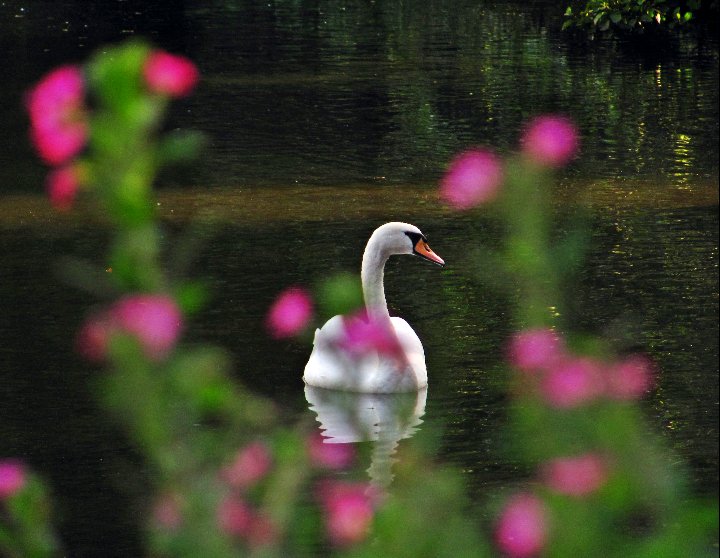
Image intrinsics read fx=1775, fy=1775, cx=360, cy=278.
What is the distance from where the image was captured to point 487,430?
7.70m

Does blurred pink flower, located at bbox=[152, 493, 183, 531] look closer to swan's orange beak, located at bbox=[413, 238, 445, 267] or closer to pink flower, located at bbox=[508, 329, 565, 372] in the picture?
pink flower, located at bbox=[508, 329, 565, 372]

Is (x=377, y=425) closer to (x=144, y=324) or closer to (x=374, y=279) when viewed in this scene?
(x=374, y=279)

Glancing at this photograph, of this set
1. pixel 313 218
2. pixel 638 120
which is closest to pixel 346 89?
pixel 638 120

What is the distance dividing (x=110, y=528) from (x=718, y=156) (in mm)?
9057

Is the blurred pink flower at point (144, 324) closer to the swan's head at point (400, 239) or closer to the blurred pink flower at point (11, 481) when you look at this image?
the blurred pink flower at point (11, 481)

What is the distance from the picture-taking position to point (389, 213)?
1267 centimetres

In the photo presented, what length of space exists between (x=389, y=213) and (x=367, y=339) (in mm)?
9998

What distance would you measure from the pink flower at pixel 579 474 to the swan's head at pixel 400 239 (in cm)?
656

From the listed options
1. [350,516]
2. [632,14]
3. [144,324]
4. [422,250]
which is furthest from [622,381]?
[632,14]

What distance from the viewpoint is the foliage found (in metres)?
23.2

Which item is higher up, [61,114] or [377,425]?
[61,114]

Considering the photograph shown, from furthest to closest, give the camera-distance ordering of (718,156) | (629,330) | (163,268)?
(718,156) → (163,268) → (629,330)

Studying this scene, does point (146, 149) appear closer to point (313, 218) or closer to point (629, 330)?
point (629, 330)

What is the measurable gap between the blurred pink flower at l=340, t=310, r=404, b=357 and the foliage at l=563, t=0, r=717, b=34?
20.8 metres
